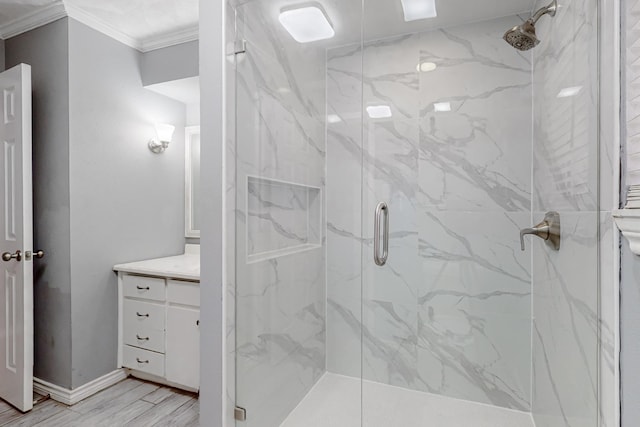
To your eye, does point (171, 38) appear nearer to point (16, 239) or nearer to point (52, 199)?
point (52, 199)

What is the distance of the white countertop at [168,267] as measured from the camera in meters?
2.22

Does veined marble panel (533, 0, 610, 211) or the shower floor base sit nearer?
veined marble panel (533, 0, 610, 211)

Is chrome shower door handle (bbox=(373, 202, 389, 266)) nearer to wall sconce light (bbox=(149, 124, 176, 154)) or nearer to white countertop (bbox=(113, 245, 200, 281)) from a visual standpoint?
white countertop (bbox=(113, 245, 200, 281))

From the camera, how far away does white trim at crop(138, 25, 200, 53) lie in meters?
2.49

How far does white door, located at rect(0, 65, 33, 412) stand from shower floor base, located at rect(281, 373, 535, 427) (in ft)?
5.58

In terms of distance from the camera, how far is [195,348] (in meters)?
2.21

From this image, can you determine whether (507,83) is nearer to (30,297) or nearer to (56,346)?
(30,297)

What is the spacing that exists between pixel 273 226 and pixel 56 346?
1.84 metres

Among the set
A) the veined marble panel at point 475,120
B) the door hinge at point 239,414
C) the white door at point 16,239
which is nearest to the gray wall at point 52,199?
the white door at point 16,239

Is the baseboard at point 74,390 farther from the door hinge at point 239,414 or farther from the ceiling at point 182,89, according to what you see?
the ceiling at point 182,89

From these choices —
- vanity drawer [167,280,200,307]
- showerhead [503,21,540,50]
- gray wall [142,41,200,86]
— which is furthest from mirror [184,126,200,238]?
showerhead [503,21,540,50]

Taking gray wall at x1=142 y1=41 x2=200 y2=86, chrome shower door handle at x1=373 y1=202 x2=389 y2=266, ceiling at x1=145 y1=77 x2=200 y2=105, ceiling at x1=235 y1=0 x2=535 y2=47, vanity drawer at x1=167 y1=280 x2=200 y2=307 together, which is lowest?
vanity drawer at x1=167 y1=280 x2=200 y2=307

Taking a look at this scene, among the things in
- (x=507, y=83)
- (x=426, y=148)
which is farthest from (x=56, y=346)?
(x=507, y=83)

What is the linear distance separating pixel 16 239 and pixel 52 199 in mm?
310
